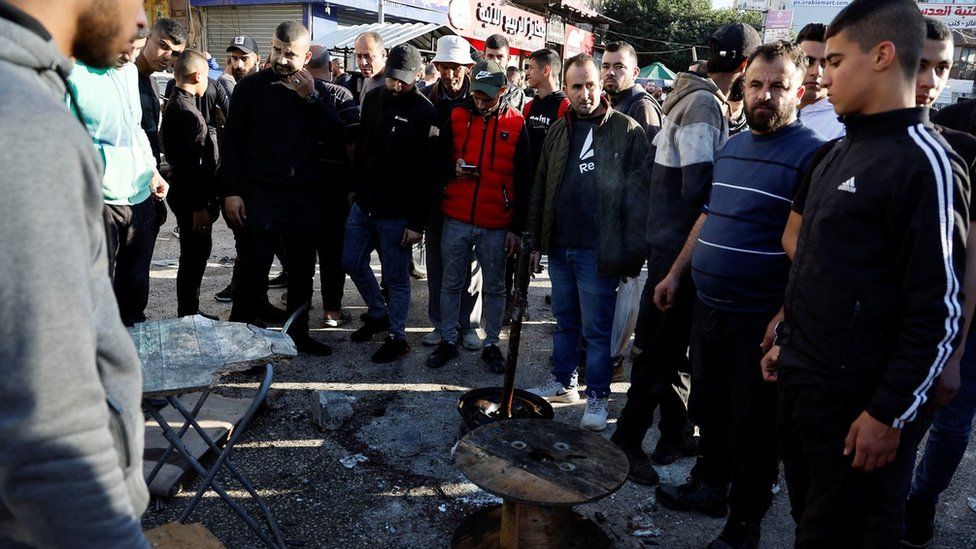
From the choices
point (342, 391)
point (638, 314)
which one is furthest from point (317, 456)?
point (638, 314)

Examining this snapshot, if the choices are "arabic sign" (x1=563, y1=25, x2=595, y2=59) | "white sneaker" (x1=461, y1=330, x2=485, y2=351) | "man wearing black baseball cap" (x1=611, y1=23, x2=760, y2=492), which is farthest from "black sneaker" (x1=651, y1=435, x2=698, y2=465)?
"arabic sign" (x1=563, y1=25, x2=595, y2=59)

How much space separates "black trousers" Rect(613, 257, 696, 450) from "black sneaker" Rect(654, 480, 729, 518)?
1.28 feet

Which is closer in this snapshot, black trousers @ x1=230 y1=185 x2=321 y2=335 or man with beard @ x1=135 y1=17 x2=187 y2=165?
man with beard @ x1=135 y1=17 x2=187 y2=165

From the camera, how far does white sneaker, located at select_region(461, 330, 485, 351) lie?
5152 mm

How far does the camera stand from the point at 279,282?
6.34m

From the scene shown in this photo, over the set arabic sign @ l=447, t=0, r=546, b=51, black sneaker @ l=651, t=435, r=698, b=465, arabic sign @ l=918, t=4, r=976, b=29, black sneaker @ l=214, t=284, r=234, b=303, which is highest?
arabic sign @ l=918, t=4, r=976, b=29

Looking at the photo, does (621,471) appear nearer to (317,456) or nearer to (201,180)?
(317,456)

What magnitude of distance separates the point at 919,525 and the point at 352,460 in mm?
2806

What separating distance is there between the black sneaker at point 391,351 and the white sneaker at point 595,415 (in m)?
1.57

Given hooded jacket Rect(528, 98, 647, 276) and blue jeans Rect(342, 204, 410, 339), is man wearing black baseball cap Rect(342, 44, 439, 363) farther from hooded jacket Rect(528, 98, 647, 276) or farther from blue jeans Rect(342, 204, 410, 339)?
hooded jacket Rect(528, 98, 647, 276)

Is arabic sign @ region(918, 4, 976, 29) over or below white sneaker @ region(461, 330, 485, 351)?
over

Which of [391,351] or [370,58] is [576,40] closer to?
[370,58]

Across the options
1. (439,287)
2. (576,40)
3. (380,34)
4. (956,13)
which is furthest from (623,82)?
(956,13)

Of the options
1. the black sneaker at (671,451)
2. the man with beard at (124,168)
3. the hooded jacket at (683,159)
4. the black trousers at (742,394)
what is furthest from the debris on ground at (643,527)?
the man with beard at (124,168)
